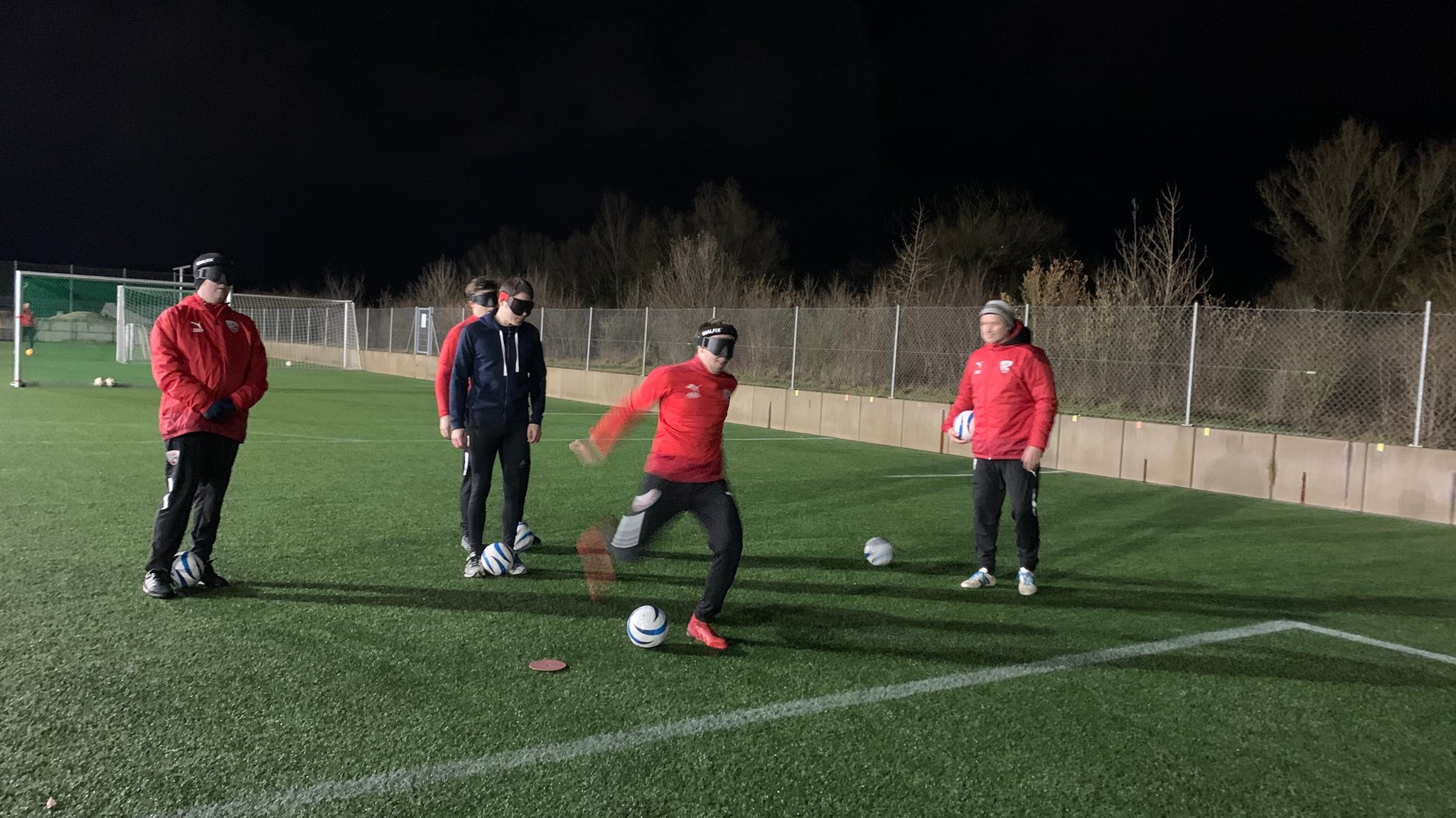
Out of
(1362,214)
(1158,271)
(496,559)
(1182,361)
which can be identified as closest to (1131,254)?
(1158,271)

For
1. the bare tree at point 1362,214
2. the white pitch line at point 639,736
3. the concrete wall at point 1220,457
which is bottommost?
the white pitch line at point 639,736

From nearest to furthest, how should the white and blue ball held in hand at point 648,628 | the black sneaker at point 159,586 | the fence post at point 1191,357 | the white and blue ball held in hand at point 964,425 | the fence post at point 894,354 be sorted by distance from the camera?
the white and blue ball held in hand at point 648,628
the black sneaker at point 159,586
the white and blue ball held in hand at point 964,425
the fence post at point 1191,357
the fence post at point 894,354

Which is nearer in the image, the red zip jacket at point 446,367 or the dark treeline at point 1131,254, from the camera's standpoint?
the red zip jacket at point 446,367

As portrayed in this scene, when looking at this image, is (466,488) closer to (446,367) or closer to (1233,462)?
(446,367)

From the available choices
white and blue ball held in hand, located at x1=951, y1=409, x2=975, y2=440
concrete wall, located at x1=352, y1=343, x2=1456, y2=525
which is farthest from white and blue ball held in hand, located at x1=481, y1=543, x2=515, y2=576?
concrete wall, located at x1=352, y1=343, x2=1456, y2=525

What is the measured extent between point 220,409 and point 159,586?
1093mm

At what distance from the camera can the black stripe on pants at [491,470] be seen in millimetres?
6488

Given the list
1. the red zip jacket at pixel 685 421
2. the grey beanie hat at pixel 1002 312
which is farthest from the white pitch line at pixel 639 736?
the grey beanie hat at pixel 1002 312

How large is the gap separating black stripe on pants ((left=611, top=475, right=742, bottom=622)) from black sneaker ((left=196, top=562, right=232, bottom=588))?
8.67ft

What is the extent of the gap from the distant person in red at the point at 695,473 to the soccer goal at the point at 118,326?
22361 mm

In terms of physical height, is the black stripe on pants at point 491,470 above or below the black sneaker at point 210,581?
above

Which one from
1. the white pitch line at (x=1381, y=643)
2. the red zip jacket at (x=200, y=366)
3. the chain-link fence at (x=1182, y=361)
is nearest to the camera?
the white pitch line at (x=1381, y=643)

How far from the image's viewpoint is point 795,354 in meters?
19.9

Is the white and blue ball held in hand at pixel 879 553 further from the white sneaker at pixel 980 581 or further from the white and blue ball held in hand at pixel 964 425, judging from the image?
the white and blue ball held in hand at pixel 964 425
